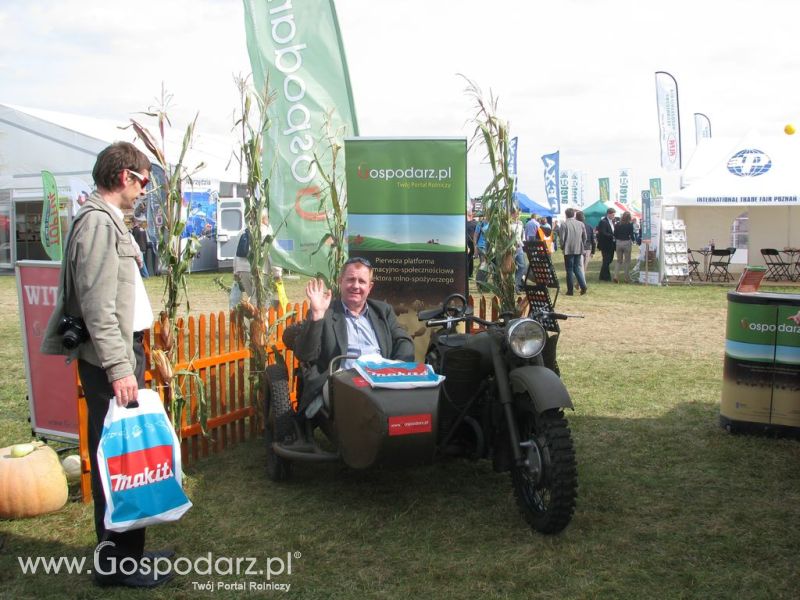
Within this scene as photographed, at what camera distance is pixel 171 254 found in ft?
15.8

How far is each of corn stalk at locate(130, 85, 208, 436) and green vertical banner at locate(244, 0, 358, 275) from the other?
2153mm

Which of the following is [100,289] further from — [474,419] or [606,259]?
[606,259]

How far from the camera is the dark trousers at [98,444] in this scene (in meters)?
3.27

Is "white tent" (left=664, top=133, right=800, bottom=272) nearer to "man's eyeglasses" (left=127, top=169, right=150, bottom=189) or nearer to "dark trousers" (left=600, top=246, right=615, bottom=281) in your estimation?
"dark trousers" (left=600, top=246, right=615, bottom=281)

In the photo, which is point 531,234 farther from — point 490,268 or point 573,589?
point 573,589

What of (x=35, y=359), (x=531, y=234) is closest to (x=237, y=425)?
(x=35, y=359)

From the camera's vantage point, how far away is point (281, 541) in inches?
159

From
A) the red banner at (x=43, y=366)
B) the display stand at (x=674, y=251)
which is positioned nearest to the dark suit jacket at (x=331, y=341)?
the red banner at (x=43, y=366)

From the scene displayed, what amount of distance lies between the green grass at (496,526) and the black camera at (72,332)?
1131mm

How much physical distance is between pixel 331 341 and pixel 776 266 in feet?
57.7

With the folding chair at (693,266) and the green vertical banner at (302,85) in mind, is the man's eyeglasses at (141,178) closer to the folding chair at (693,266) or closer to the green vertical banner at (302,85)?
the green vertical banner at (302,85)

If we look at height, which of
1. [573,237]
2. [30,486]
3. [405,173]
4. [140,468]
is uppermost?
[405,173]

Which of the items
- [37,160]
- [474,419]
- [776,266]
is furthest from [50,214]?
[776,266]

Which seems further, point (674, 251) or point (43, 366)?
point (674, 251)
